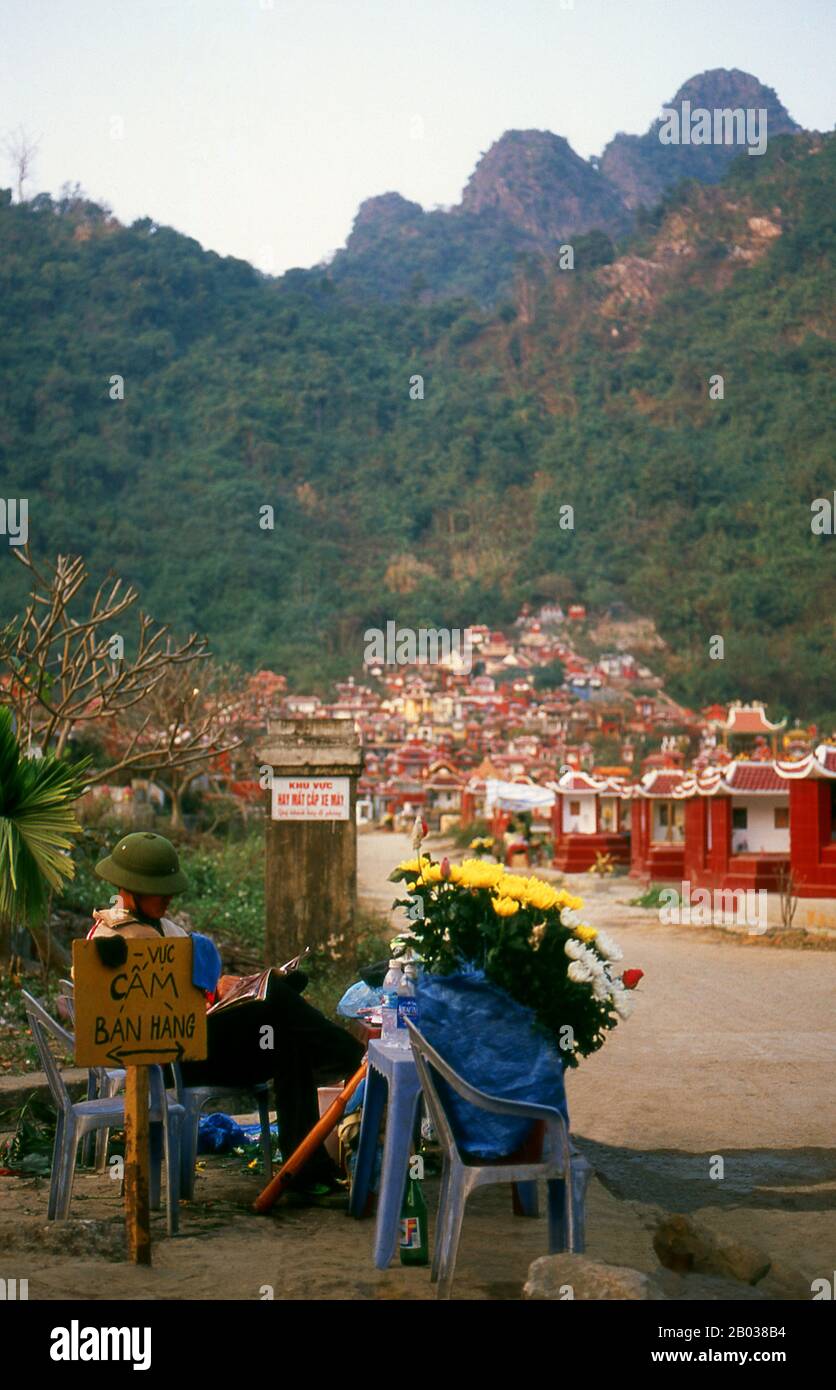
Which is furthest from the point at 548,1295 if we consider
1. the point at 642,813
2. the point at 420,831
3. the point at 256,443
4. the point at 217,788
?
the point at 256,443

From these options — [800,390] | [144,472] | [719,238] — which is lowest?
[144,472]

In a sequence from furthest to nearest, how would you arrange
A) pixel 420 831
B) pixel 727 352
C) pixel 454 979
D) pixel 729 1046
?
1. pixel 727 352
2. pixel 729 1046
3. pixel 420 831
4. pixel 454 979

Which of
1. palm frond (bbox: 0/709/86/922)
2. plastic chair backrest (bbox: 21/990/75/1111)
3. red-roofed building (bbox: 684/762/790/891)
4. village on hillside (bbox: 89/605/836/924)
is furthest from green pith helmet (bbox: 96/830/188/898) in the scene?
red-roofed building (bbox: 684/762/790/891)

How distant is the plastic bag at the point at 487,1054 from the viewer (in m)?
4.51

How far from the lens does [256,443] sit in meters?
135

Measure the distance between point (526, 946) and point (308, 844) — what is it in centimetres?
618

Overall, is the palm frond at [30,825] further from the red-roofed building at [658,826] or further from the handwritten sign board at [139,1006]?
the red-roofed building at [658,826]

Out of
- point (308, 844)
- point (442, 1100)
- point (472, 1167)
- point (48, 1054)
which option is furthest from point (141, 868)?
point (308, 844)

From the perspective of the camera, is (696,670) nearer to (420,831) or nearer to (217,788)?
(217,788)

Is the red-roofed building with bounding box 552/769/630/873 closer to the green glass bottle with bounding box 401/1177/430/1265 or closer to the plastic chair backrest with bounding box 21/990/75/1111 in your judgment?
the plastic chair backrest with bounding box 21/990/75/1111

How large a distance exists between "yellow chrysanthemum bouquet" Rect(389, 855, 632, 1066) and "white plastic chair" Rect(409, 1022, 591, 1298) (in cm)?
30

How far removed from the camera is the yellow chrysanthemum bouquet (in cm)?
471

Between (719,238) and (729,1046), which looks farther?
(719,238)
